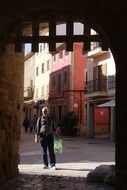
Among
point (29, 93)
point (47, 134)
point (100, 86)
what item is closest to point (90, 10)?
point (47, 134)

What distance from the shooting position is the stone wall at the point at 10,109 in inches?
396

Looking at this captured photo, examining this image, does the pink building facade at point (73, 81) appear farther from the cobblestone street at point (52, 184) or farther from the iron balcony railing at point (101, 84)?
the cobblestone street at point (52, 184)

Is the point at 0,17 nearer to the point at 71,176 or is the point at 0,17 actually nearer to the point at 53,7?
the point at 53,7

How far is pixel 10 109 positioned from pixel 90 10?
13.5 feet

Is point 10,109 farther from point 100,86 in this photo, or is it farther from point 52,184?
point 100,86

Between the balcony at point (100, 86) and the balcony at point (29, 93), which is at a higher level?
the balcony at point (29, 93)

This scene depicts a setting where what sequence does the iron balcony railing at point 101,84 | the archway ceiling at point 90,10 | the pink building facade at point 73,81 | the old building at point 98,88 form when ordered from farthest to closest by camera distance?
the pink building facade at point 73,81, the old building at point 98,88, the iron balcony railing at point 101,84, the archway ceiling at point 90,10

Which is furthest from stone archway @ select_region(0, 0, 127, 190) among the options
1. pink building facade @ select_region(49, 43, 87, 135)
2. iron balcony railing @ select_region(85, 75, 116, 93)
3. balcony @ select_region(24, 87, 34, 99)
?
balcony @ select_region(24, 87, 34, 99)

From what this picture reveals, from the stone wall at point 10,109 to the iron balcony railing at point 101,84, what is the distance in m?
27.1

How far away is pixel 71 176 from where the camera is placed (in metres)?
11.6

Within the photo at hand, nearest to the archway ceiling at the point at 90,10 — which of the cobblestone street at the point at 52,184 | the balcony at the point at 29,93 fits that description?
the cobblestone street at the point at 52,184

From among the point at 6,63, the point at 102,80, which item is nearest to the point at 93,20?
the point at 6,63

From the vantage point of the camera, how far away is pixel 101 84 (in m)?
41.1

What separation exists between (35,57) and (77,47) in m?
19.4
